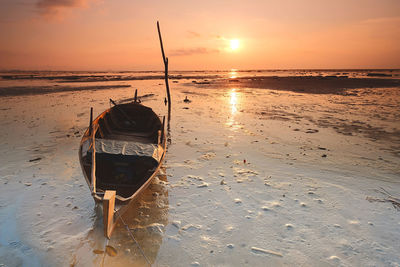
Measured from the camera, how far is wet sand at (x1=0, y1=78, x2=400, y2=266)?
13.8ft

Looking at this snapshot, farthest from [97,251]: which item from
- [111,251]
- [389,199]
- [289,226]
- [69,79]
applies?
[69,79]

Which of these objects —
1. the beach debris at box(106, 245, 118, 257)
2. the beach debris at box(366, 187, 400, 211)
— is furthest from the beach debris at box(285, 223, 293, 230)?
the beach debris at box(106, 245, 118, 257)

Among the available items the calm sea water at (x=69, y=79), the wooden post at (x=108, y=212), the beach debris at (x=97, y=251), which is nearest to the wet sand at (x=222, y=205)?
the beach debris at (x=97, y=251)

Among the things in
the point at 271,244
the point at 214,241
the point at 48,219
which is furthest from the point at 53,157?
the point at 271,244

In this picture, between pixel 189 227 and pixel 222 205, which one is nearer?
pixel 189 227

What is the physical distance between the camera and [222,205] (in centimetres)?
573

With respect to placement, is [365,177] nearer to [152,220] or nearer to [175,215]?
[175,215]

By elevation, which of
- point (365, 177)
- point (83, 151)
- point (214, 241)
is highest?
point (83, 151)

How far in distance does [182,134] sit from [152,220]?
22.9 feet

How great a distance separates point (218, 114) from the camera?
55.5ft

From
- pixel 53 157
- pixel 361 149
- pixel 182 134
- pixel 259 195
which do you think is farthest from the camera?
pixel 182 134

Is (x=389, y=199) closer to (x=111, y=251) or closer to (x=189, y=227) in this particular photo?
(x=189, y=227)

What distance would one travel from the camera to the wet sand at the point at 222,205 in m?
4.21

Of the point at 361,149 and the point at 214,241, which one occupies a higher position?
the point at 361,149
